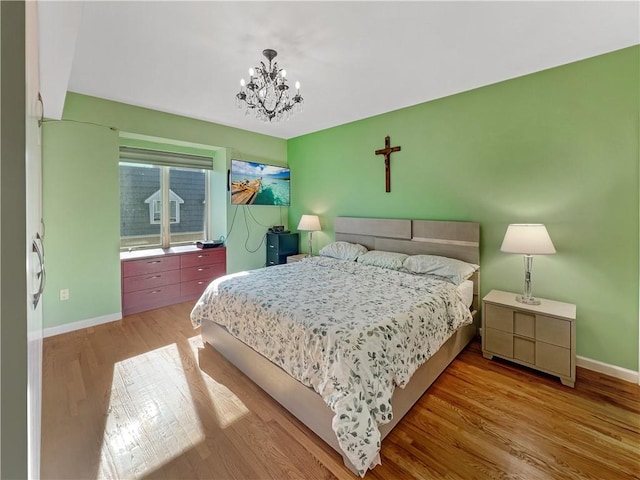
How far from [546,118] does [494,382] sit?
2.34 meters

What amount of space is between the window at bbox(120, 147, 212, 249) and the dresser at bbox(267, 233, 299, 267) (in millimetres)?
1109

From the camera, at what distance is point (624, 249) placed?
2.25m

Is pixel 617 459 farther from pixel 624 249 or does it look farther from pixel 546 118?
pixel 546 118

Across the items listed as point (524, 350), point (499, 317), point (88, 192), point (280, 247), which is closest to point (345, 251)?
point (280, 247)

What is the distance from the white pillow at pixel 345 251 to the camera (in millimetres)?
3654

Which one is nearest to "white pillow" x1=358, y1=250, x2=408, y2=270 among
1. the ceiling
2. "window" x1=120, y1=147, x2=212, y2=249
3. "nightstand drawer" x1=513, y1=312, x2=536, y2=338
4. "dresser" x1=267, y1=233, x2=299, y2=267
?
"nightstand drawer" x1=513, y1=312, x2=536, y2=338

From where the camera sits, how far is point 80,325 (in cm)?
320

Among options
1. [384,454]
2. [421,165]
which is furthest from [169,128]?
[384,454]

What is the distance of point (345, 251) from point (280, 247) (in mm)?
1448

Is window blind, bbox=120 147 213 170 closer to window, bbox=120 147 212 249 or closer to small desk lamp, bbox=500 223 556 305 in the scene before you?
window, bbox=120 147 212 249

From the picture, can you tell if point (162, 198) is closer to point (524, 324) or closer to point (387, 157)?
point (387, 157)

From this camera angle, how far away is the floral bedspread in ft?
4.86

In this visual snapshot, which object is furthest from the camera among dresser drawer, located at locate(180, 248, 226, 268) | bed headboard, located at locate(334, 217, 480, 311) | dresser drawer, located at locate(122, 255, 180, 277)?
dresser drawer, located at locate(180, 248, 226, 268)

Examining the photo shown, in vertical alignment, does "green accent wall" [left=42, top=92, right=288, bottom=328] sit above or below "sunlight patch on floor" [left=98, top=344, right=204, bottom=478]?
above
